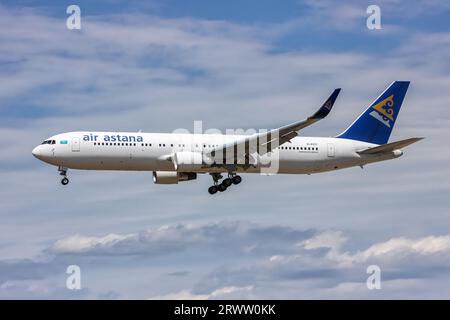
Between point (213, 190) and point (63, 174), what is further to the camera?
point (213, 190)

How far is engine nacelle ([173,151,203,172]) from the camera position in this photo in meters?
75.6

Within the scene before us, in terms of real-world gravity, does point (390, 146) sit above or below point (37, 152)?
below

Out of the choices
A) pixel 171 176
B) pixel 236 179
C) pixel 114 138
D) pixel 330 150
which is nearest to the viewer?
pixel 114 138

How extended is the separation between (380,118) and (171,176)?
19944 millimetres

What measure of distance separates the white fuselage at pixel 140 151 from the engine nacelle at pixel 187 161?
23.2 inches

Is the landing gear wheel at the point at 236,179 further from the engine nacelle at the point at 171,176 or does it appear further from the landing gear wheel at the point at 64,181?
the landing gear wheel at the point at 64,181

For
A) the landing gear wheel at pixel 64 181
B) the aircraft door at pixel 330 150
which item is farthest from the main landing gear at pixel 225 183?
the landing gear wheel at pixel 64 181

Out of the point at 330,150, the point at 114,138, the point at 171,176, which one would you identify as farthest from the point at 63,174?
the point at 330,150

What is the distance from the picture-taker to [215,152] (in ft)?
252

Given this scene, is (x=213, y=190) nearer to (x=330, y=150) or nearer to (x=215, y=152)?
(x=215, y=152)

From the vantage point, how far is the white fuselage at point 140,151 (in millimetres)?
75125
